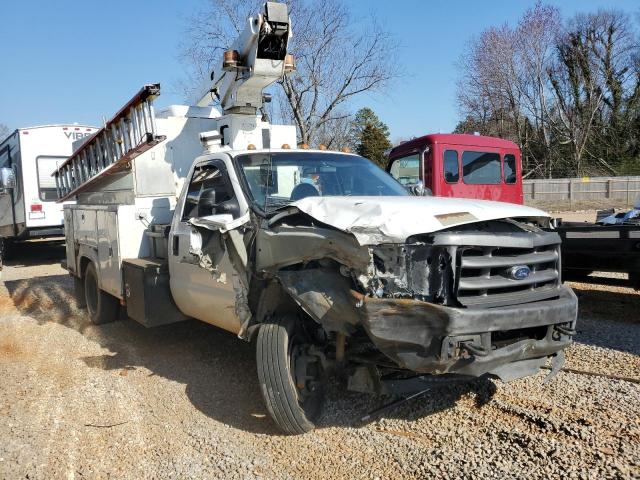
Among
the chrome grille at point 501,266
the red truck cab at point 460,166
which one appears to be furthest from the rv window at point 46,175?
the chrome grille at point 501,266

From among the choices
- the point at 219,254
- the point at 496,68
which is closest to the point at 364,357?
the point at 219,254

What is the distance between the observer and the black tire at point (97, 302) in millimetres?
7082

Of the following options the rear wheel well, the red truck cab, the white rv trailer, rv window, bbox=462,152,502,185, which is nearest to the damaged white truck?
the rear wheel well

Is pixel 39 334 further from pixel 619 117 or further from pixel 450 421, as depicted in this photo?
pixel 619 117

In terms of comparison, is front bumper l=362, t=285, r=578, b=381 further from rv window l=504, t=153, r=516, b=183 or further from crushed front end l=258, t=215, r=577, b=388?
rv window l=504, t=153, r=516, b=183

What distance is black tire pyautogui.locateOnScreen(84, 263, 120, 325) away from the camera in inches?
279

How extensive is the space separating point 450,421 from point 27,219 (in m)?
12.6

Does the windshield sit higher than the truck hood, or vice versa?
the windshield

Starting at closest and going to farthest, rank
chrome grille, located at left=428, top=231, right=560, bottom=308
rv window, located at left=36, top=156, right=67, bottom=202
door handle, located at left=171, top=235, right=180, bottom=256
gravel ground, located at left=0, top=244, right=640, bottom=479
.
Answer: chrome grille, located at left=428, top=231, right=560, bottom=308
gravel ground, located at left=0, top=244, right=640, bottom=479
door handle, located at left=171, top=235, right=180, bottom=256
rv window, located at left=36, top=156, right=67, bottom=202

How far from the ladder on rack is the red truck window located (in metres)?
7.80

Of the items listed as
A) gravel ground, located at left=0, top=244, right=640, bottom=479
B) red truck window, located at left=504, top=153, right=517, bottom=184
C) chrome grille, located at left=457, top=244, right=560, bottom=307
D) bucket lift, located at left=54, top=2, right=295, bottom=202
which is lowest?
gravel ground, located at left=0, top=244, right=640, bottom=479

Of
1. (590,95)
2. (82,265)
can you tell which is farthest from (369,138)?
(82,265)

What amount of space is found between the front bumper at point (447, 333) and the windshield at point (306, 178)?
151 centimetres

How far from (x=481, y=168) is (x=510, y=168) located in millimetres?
769
